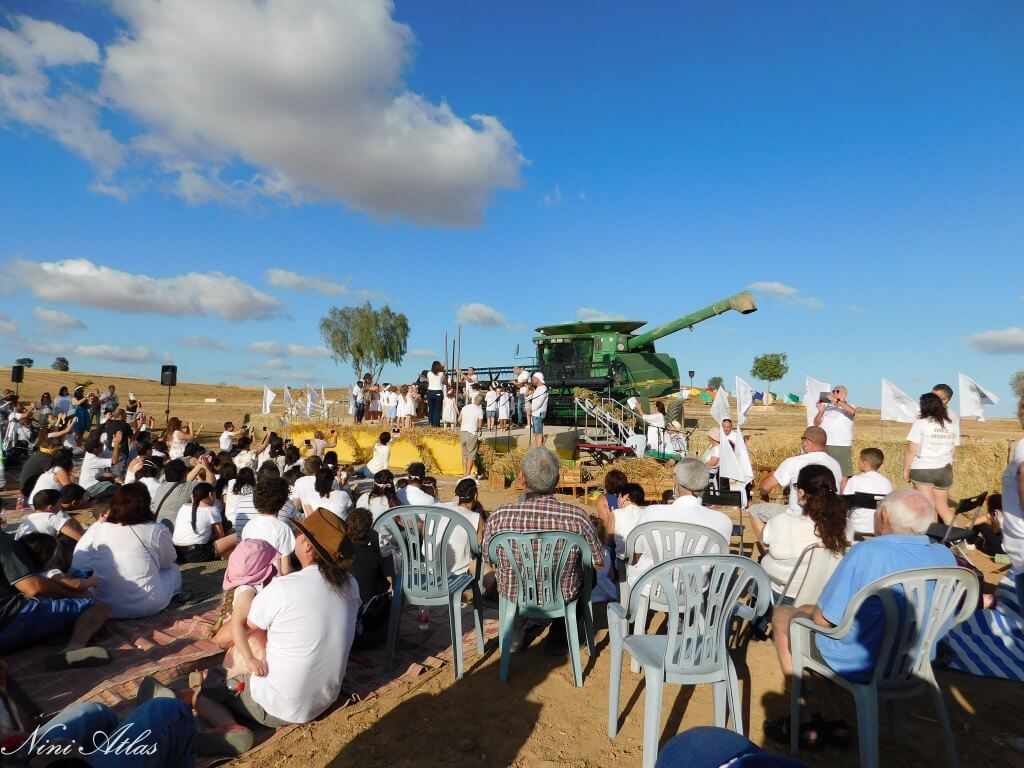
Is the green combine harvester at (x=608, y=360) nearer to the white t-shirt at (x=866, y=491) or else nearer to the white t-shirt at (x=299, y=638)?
the white t-shirt at (x=866, y=491)

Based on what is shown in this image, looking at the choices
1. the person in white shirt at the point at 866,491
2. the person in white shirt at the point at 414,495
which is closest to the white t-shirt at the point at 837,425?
the person in white shirt at the point at 866,491

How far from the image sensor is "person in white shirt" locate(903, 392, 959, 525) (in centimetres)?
646

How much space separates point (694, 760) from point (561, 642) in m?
3.49

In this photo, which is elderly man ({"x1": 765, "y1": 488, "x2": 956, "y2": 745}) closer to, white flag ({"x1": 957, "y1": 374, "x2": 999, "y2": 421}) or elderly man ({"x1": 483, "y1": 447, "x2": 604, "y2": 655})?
elderly man ({"x1": 483, "y1": 447, "x2": 604, "y2": 655})


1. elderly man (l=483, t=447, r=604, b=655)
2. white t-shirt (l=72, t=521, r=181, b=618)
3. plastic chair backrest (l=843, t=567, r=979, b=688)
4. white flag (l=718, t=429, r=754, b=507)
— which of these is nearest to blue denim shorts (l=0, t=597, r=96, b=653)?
white t-shirt (l=72, t=521, r=181, b=618)

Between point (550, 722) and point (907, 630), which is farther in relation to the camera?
point (550, 722)

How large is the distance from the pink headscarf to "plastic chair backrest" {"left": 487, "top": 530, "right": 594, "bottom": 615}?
1556mm

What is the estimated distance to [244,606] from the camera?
10.3 ft

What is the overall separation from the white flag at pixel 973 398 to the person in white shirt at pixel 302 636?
27.0ft

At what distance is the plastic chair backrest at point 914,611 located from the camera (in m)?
2.71

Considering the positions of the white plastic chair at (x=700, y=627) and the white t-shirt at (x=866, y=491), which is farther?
the white t-shirt at (x=866, y=491)

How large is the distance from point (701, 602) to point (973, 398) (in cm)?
723

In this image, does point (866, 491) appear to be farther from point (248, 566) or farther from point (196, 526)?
point (196, 526)

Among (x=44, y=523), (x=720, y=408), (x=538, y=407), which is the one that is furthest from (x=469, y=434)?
(x=44, y=523)
